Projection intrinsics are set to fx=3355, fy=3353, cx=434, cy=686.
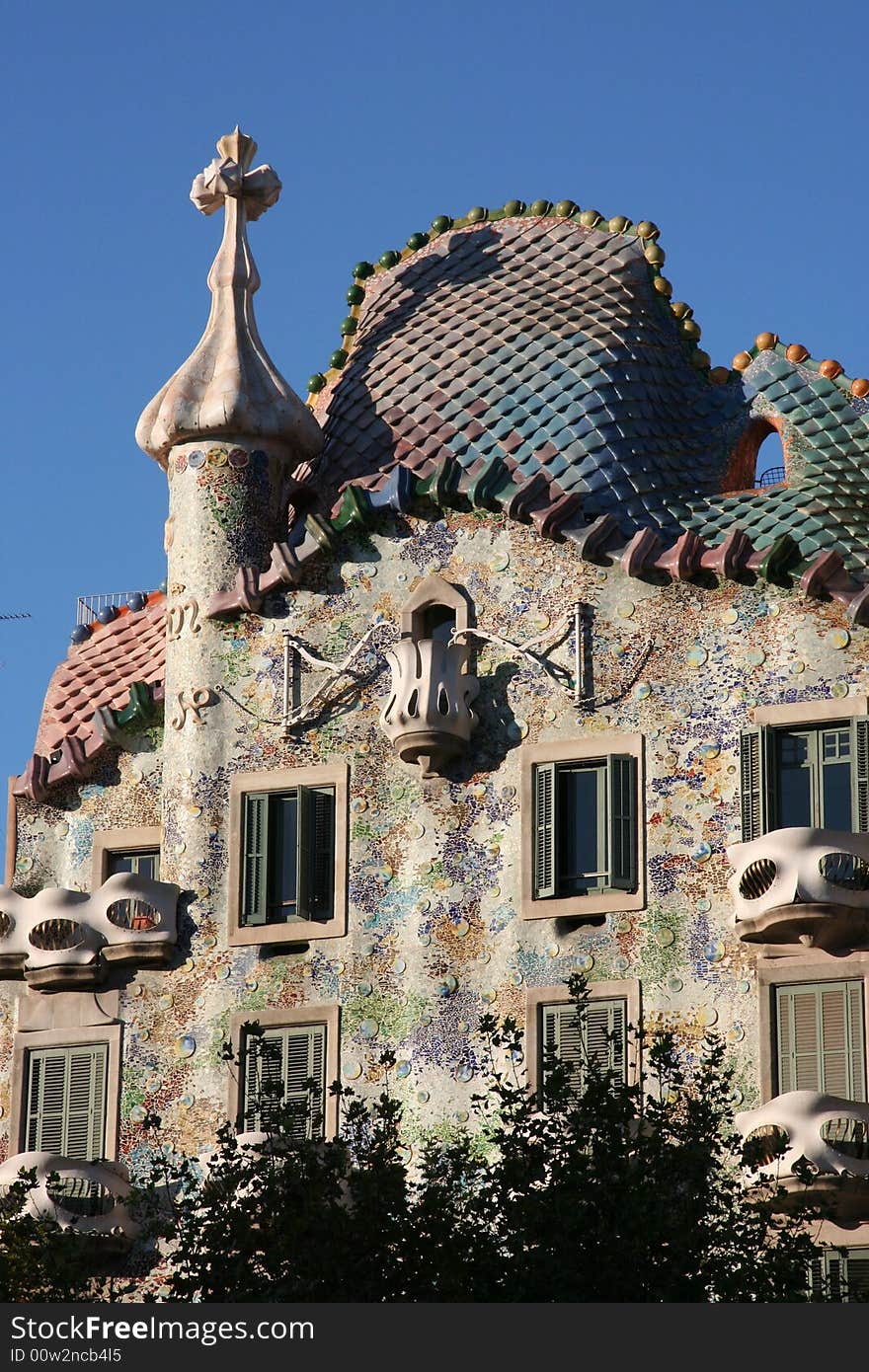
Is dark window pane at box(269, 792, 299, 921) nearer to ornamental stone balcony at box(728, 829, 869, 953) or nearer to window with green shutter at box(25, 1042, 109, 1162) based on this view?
window with green shutter at box(25, 1042, 109, 1162)

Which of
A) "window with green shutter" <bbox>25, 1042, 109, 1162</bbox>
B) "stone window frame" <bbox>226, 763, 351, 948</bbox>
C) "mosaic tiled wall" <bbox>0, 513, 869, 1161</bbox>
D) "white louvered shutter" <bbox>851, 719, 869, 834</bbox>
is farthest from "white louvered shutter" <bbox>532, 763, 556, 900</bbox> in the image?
"window with green shutter" <bbox>25, 1042, 109, 1162</bbox>

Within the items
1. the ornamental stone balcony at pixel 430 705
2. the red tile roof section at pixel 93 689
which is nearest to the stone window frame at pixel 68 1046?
the red tile roof section at pixel 93 689

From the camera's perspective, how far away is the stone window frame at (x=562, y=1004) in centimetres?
→ 3069

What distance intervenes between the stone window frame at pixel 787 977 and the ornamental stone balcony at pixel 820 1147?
74cm

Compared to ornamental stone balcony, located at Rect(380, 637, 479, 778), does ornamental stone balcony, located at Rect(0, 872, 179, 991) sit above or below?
below

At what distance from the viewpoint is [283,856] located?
32750 millimetres

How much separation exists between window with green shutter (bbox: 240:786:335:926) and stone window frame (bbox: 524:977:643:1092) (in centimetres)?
239

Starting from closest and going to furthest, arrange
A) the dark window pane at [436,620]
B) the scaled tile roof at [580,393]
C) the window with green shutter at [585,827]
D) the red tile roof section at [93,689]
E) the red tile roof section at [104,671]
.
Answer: the window with green shutter at [585,827] → the dark window pane at [436,620] → the scaled tile roof at [580,393] → the red tile roof section at [93,689] → the red tile roof section at [104,671]

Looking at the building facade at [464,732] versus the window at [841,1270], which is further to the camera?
the building facade at [464,732]

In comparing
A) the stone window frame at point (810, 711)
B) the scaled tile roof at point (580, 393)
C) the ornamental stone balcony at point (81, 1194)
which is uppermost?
the scaled tile roof at point (580, 393)

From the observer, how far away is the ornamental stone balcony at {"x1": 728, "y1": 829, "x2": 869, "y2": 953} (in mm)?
29906

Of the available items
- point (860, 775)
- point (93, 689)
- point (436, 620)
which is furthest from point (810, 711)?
point (93, 689)

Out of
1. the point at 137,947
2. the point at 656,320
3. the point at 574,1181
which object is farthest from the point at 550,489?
the point at 574,1181

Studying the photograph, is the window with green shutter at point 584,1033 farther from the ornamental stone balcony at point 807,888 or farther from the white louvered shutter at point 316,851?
the white louvered shutter at point 316,851
